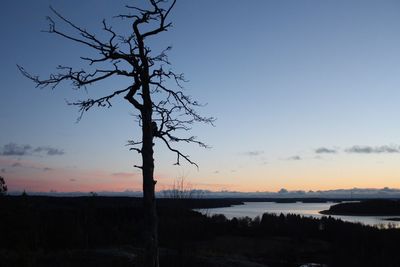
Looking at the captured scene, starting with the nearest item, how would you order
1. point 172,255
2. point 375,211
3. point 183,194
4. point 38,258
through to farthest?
1. point 38,258
2. point 172,255
3. point 183,194
4. point 375,211

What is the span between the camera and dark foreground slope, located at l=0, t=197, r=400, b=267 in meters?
18.6

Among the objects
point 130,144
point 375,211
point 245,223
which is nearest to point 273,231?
point 245,223

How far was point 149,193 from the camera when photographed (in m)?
8.36

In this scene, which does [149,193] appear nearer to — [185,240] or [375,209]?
[185,240]

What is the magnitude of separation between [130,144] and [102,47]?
1.89m

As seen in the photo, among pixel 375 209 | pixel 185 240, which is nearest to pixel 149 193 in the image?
pixel 185 240

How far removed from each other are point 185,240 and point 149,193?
82.7 feet

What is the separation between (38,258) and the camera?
21109mm

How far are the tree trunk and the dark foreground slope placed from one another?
7.31 m

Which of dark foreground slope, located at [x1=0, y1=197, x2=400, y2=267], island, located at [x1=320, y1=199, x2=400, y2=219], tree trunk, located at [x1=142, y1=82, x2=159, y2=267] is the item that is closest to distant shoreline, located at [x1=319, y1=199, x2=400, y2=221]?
island, located at [x1=320, y1=199, x2=400, y2=219]

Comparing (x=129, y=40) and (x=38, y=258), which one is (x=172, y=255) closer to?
(x=38, y=258)

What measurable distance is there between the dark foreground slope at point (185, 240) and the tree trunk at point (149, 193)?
7.31 metres

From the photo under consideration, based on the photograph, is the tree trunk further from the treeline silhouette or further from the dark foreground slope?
the treeline silhouette

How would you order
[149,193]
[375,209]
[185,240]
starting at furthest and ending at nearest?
[375,209], [185,240], [149,193]
